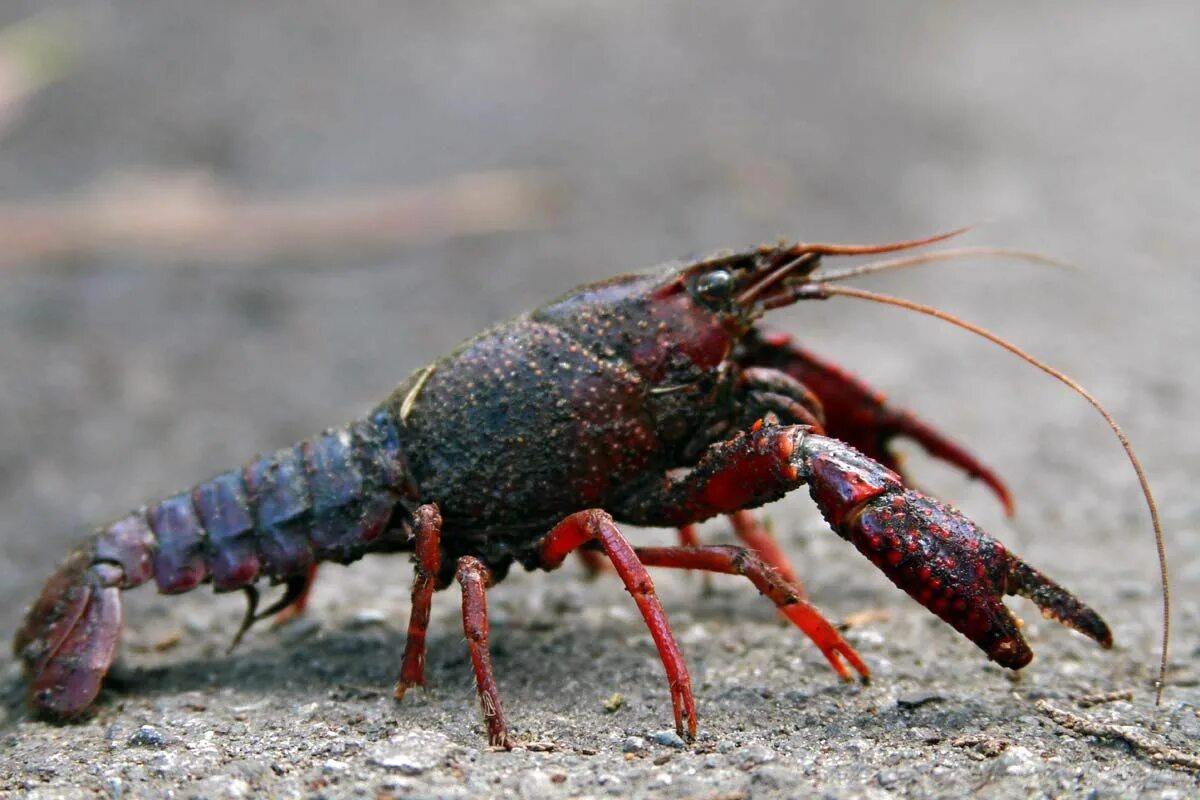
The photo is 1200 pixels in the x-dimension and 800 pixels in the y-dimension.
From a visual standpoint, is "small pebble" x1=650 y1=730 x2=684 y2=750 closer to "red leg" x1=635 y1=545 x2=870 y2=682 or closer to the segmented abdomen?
"red leg" x1=635 y1=545 x2=870 y2=682

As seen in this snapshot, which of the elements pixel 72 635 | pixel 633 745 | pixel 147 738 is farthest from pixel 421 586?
pixel 72 635

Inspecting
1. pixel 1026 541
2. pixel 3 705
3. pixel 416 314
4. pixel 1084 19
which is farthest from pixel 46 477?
pixel 1084 19

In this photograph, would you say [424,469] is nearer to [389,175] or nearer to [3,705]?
[3,705]

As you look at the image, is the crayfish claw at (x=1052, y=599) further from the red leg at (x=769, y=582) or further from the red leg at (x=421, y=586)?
the red leg at (x=421, y=586)

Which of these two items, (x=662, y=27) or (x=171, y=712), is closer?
(x=171, y=712)

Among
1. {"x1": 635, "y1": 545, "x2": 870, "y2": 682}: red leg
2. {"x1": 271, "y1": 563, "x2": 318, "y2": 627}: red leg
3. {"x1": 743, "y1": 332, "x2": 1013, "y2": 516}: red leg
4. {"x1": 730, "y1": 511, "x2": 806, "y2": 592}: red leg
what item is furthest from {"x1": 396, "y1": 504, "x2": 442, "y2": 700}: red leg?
{"x1": 743, "y1": 332, "x2": 1013, "y2": 516}: red leg

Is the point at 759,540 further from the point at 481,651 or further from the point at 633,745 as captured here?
the point at 481,651
